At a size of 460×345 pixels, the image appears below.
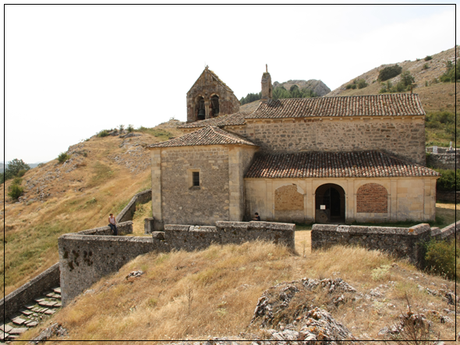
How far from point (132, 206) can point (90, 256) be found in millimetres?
9337

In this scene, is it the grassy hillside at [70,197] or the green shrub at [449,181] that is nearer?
the green shrub at [449,181]

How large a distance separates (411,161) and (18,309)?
21.7 metres

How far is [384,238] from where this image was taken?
9336mm

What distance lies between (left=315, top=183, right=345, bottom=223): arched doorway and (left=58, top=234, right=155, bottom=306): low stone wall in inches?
402

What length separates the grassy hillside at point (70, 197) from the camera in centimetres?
2191

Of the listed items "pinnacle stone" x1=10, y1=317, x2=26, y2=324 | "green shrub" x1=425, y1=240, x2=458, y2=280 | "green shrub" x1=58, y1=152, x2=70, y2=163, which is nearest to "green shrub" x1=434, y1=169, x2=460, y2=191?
"green shrub" x1=425, y1=240, x2=458, y2=280

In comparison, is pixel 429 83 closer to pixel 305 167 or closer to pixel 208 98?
pixel 208 98

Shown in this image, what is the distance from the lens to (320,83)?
103 metres

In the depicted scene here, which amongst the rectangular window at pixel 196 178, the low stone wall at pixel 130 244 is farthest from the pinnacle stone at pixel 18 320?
the rectangular window at pixel 196 178

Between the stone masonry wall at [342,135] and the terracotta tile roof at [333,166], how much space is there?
55 centimetres

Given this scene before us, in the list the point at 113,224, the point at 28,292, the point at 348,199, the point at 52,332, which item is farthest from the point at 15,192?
the point at 348,199

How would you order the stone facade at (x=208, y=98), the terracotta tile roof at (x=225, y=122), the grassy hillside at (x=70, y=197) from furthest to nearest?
1. the stone facade at (x=208, y=98)
2. the grassy hillside at (x=70, y=197)
3. the terracotta tile roof at (x=225, y=122)

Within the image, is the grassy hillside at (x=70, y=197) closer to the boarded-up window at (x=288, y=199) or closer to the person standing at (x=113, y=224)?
the person standing at (x=113, y=224)

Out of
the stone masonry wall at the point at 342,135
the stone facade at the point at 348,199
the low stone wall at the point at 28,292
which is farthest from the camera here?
the stone masonry wall at the point at 342,135
